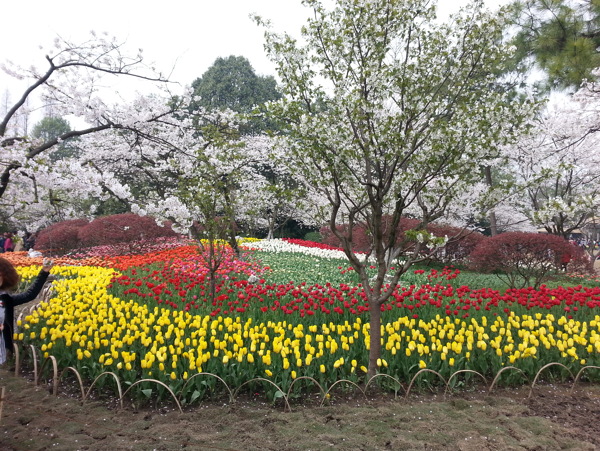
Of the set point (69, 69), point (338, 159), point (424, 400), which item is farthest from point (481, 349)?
point (69, 69)

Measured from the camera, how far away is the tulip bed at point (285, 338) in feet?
Result: 12.2

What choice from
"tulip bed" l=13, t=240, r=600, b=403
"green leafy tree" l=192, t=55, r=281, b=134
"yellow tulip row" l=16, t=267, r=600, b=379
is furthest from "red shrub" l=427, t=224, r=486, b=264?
"green leafy tree" l=192, t=55, r=281, b=134

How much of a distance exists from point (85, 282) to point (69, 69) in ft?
10.9

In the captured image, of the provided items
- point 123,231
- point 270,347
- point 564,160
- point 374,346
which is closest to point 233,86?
point 123,231

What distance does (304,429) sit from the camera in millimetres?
3094

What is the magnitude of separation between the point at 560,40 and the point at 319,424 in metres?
12.3

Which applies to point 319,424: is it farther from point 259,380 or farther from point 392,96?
→ point 392,96

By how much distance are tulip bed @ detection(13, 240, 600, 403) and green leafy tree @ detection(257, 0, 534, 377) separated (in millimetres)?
588

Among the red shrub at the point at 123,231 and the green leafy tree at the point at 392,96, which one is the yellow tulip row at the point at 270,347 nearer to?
the green leafy tree at the point at 392,96

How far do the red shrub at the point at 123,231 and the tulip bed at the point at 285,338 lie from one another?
6413mm

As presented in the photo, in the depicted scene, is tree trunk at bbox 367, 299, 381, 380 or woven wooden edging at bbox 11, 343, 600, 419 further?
tree trunk at bbox 367, 299, 381, 380

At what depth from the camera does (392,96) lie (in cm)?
401

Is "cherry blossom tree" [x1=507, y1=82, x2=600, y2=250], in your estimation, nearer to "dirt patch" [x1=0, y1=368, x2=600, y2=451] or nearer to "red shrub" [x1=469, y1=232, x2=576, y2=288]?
"red shrub" [x1=469, y1=232, x2=576, y2=288]

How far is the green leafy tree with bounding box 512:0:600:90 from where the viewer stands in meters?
9.61
